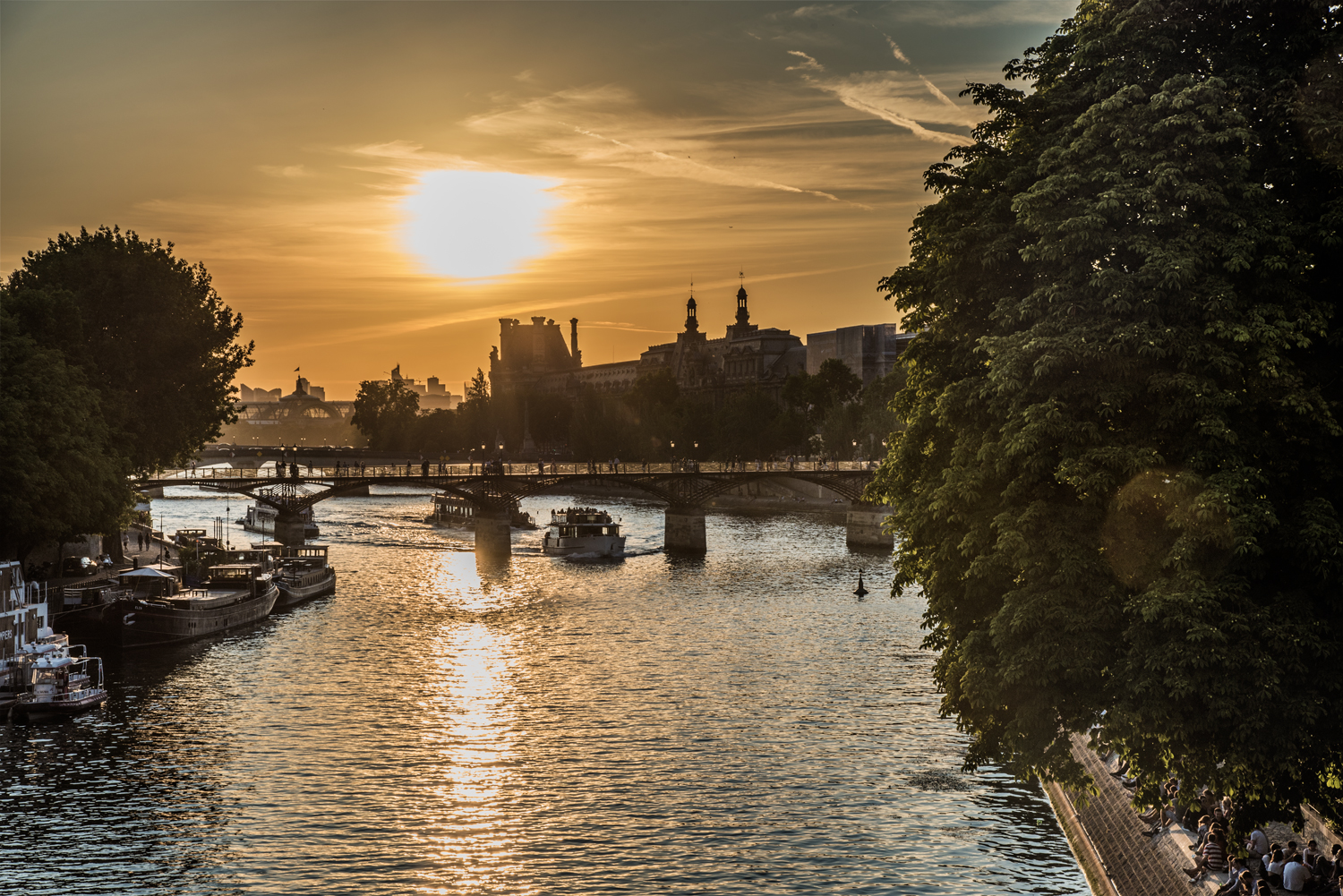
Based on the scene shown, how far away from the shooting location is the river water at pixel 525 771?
97.9ft

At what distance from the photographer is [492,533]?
328 feet

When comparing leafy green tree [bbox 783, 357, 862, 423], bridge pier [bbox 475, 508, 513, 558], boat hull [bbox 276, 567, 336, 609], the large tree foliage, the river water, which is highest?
leafy green tree [bbox 783, 357, 862, 423]

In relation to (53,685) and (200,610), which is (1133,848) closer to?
(53,685)

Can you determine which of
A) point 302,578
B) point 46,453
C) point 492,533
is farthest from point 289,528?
point 46,453

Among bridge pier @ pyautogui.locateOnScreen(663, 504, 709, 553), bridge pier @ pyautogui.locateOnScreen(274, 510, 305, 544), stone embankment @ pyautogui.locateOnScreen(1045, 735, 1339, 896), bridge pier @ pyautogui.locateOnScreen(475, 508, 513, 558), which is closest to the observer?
stone embankment @ pyautogui.locateOnScreen(1045, 735, 1339, 896)

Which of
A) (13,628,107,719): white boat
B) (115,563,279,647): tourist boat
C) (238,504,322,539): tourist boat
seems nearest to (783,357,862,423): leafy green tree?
(238,504,322,539): tourist boat

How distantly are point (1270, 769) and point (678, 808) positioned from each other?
18.1 meters

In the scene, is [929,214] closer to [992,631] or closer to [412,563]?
[992,631]

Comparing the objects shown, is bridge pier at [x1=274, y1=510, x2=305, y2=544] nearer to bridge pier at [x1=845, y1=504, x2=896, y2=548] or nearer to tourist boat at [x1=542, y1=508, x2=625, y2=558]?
tourist boat at [x1=542, y1=508, x2=625, y2=558]

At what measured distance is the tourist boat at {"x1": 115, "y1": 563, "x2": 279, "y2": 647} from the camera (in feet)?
185

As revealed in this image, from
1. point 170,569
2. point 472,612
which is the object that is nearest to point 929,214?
point 472,612

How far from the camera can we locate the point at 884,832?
32219 mm

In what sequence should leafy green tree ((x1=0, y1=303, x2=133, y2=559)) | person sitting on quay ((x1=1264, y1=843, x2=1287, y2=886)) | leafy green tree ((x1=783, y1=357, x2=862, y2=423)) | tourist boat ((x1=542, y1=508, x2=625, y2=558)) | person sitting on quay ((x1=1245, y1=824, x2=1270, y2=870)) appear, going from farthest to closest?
leafy green tree ((x1=783, y1=357, x2=862, y2=423)), tourist boat ((x1=542, y1=508, x2=625, y2=558)), leafy green tree ((x1=0, y1=303, x2=133, y2=559)), person sitting on quay ((x1=1245, y1=824, x2=1270, y2=870)), person sitting on quay ((x1=1264, y1=843, x2=1287, y2=886))

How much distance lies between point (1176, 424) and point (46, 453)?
51124 mm
